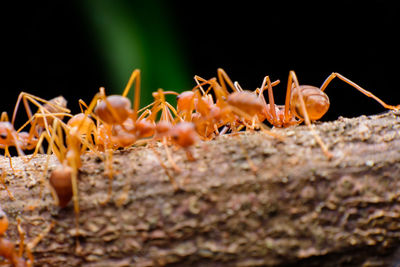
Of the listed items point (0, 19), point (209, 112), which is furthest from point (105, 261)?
point (0, 19)

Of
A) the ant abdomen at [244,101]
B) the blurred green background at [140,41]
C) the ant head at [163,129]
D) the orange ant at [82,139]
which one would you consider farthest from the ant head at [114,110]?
the blurred green background at [140,41]

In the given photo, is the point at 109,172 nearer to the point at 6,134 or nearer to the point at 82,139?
the point at 82,139

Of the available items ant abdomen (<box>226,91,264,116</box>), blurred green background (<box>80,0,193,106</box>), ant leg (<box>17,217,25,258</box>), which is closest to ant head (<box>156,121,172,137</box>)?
ant abdomen (<box>226,91,264,116</box>)

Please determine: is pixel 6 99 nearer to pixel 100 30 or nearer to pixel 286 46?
pixel 100 30

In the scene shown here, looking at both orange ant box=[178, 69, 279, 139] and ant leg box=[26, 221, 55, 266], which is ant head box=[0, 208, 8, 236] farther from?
orange ant box=[178, 69, 279, 139]

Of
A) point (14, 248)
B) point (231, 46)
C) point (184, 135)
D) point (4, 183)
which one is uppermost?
point (231, 46)

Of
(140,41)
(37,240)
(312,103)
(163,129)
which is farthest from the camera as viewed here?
(140,41)

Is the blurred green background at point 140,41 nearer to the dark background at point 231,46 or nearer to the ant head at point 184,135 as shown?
the dark background at point 231,46

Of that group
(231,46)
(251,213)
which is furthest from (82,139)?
(231,46)
